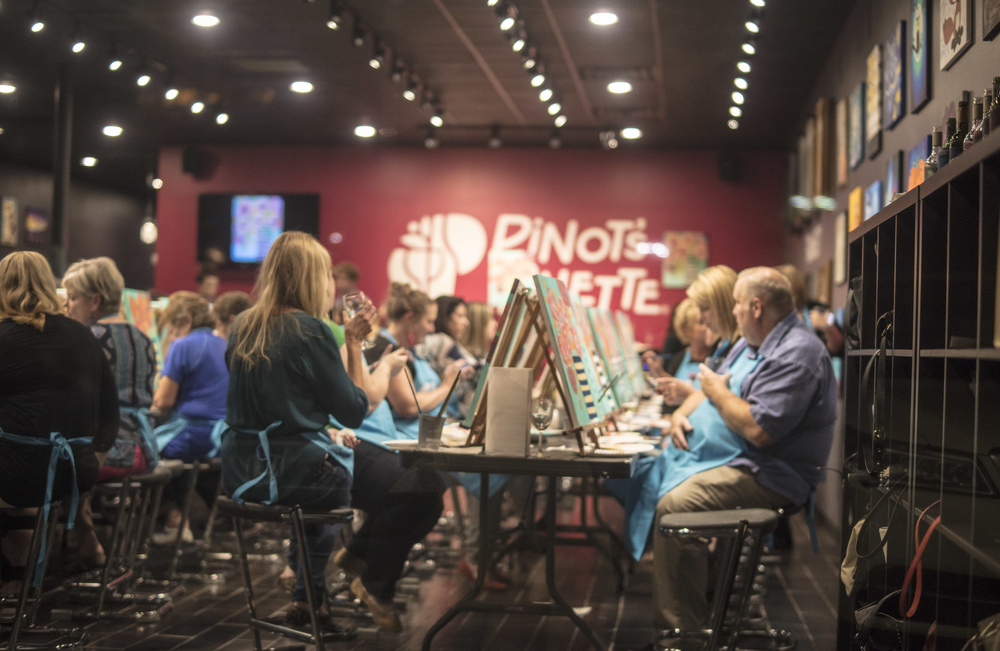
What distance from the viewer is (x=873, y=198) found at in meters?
4.86

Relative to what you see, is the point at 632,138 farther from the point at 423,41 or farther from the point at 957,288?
the point at 957,288

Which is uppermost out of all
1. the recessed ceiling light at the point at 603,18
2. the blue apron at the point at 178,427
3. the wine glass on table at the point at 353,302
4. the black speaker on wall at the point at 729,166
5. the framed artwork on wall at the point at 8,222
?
the recessed ceiling light at the point at 603,18

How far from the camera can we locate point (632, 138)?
374 inches

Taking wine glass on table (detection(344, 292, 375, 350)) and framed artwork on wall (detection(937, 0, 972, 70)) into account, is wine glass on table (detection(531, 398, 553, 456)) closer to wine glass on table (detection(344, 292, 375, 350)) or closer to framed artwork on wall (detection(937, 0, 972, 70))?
wine glass on table (detection(344, 292, 375, 350))

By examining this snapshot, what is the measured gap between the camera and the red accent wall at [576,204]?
982cm

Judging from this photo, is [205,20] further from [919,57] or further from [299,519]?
[919,57]

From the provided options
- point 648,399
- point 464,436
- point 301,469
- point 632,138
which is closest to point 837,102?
point 648,399

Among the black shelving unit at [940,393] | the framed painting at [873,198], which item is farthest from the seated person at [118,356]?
the framed painting at [873,198]

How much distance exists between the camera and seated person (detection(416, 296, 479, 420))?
4789mm

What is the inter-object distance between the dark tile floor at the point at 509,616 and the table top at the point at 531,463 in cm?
78

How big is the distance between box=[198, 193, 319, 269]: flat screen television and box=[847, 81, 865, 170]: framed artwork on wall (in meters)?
3.37

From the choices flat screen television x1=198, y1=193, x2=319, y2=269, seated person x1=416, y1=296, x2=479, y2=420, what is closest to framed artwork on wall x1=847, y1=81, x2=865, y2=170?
seated person x1=416, y1=296, x2=479, y2=420

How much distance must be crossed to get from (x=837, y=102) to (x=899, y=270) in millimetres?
4323

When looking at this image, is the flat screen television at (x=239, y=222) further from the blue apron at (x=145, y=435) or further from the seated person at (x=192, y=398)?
the blue apron at (x=145, y=435)
